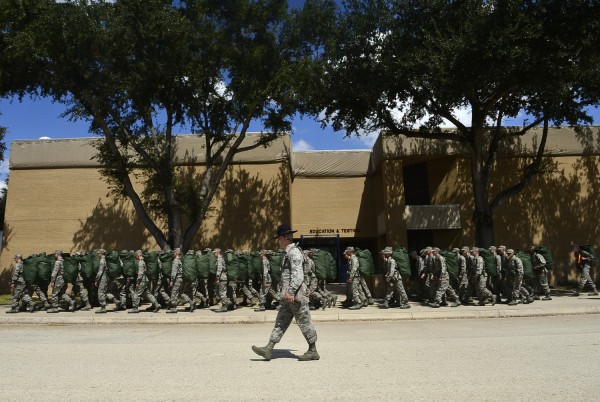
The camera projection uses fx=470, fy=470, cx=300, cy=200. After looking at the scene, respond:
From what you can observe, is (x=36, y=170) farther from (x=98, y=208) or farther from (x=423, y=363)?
(x=423, y=363)

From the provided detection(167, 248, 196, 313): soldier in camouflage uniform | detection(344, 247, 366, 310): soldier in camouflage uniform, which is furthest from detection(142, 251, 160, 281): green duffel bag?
detection(344, 247, 366, 310): soldier in camouflage uniform

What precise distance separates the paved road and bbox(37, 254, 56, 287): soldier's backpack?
16.6ft

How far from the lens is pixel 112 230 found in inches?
918

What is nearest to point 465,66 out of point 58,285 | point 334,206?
point 334,206

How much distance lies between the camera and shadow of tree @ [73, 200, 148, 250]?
76.2 ft

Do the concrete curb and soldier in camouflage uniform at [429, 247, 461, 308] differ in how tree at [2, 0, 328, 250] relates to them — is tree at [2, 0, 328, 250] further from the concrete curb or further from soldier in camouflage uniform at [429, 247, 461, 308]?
soldier in camouflage uniform at [429, 247, 461, 308]

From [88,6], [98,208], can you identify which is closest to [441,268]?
[88,6]

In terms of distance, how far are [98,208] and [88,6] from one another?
10.4 meters

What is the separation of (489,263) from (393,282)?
296 centimetres

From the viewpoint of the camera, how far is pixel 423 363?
593 cm

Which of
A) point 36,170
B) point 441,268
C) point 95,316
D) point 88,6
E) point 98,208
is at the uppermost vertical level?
point 88,6

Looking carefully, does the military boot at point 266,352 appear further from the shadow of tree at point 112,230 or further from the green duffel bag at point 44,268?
the shadow of tree at point 112,230

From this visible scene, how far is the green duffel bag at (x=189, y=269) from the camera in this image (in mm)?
13461

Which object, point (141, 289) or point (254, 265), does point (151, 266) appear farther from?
point (254, 265)
